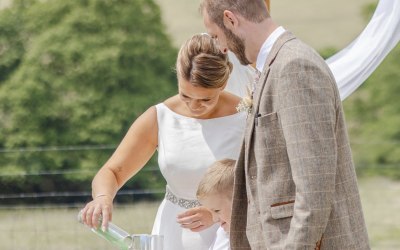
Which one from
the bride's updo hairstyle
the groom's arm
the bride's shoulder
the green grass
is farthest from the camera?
the green grass

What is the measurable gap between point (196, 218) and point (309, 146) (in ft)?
3.44

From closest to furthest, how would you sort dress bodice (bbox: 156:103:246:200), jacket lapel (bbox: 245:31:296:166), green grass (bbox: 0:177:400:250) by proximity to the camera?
jacket lapel (bbox: 245:31:296:166) → dress bodice (bbox: 156:103:246:200) → green grass (bbox: 0:177:400:250)

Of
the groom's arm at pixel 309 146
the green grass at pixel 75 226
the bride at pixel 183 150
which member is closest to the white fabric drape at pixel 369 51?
the bride at pixel 183 150

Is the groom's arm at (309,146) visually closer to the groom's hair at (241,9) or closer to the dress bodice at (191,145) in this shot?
the groom's hair at (241,9)

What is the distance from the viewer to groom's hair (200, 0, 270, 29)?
8.04ft

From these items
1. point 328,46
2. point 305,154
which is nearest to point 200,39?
point 305,154

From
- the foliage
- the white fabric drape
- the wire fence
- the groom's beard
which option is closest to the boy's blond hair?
the groom's beard

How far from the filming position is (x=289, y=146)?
7.75 ft

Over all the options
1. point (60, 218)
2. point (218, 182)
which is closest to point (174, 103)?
point (218, 182)

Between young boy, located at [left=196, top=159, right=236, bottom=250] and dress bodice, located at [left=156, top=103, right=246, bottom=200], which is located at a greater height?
dress bodice, located at [left=156, top=103, right=246, bottom=200]

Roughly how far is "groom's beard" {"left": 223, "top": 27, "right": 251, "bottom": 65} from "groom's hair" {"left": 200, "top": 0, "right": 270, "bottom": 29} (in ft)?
0.09

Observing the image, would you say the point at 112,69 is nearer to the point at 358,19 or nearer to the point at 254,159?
the point at 358,19

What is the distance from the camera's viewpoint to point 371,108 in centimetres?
1216

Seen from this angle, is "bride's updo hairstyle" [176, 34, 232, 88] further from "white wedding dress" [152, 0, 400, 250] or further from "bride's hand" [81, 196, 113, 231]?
"bride's hand" [81, 196, 113, 231]
